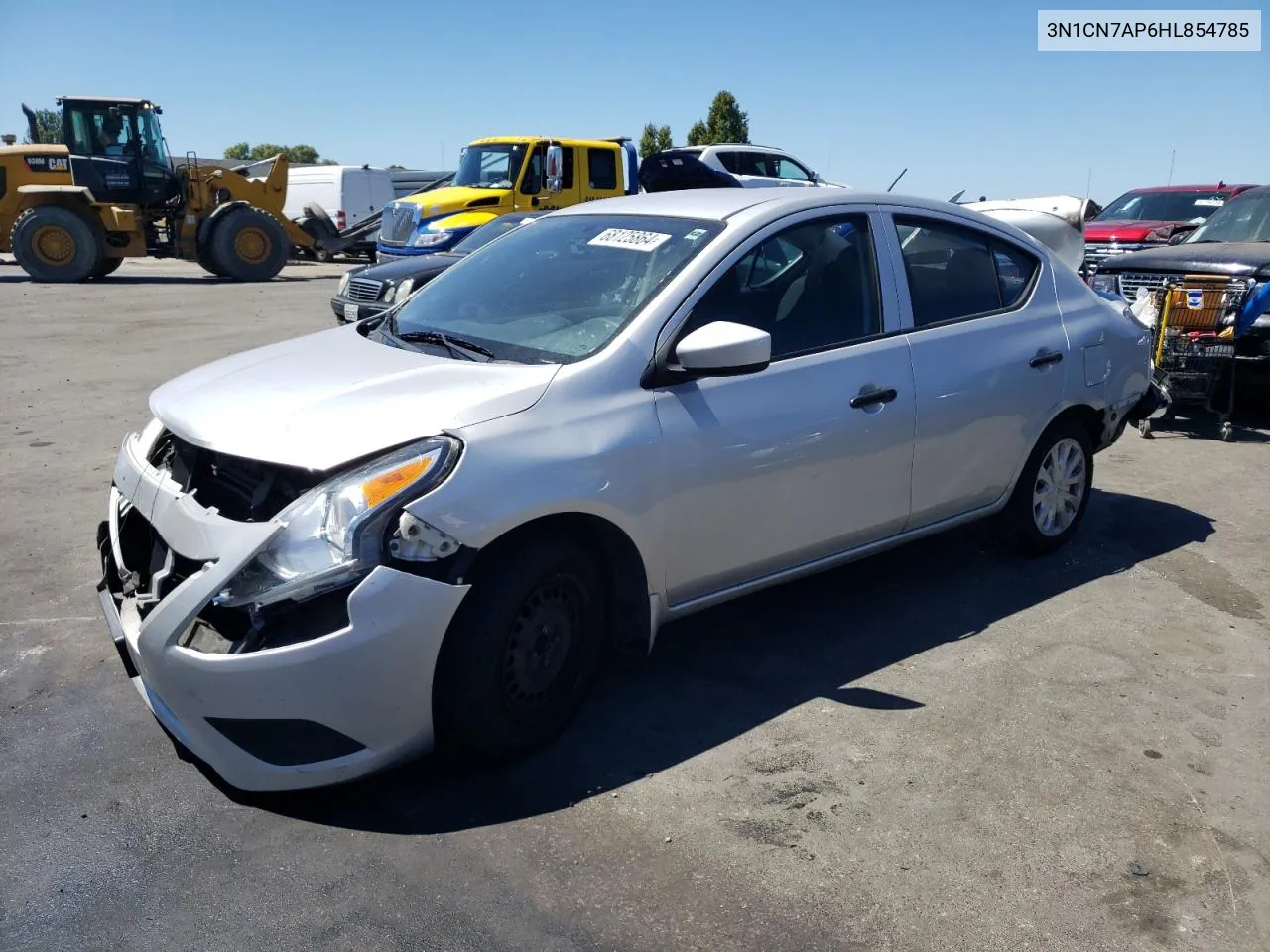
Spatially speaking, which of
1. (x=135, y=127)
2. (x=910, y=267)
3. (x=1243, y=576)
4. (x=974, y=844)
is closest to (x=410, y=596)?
(x=974, y=844)

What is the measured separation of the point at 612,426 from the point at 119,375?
8.09m

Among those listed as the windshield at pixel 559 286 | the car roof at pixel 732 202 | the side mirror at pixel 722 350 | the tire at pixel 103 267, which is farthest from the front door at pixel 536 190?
the side mirror at pixel 722 350

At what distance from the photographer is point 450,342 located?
154 inches

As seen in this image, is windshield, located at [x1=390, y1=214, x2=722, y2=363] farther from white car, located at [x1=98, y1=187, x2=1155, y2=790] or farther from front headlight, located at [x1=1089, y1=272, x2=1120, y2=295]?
front headlight, located at [x1=1089, y1=272, x2=1120, y2=295]

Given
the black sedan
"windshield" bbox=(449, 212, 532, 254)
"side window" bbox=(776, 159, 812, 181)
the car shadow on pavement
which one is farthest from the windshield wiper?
"side window" bbox=(776, 159, 812, 181)

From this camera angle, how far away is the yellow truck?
15.3 m

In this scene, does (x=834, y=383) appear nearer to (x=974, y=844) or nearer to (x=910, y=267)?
(x=910, y=267)

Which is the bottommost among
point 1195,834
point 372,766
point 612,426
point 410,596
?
point 1195,834

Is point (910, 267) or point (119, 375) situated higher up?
point (910, 267)

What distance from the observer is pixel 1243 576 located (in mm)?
5262

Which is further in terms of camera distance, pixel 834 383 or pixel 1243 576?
pixel 1243 576

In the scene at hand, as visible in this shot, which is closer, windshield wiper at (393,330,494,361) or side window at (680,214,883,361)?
windshield wiper at (393,330,494,361)

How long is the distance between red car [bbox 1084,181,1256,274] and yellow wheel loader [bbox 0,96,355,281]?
1531 cm

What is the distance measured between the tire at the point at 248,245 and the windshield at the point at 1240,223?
17172 millimetres
